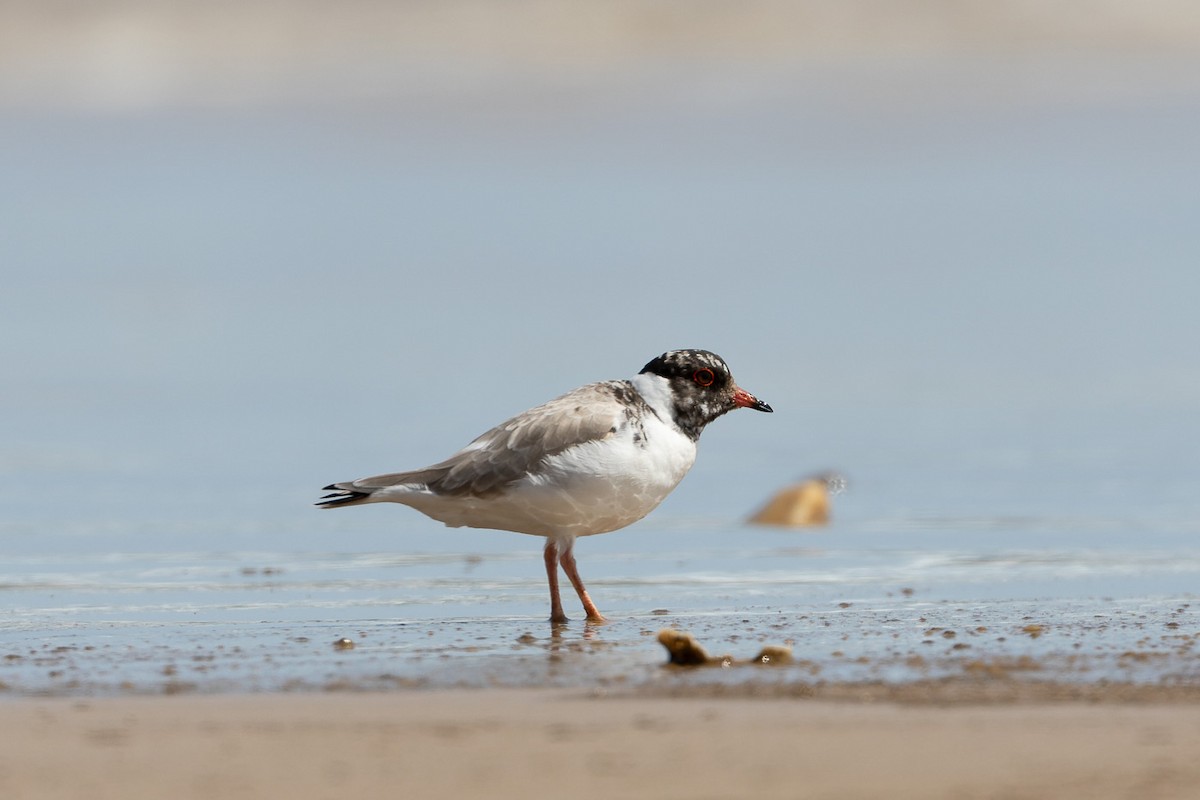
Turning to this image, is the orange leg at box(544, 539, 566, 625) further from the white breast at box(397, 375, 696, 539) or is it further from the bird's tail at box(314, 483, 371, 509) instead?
the bird's tail at box(314, 483, 371, 509)

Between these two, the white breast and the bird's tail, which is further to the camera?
the bird's tail

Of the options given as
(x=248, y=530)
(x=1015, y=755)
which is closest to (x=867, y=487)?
(x=248, y=530)

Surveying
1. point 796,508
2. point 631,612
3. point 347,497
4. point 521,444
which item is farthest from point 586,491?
point 796,508

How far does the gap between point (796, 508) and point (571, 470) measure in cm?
372

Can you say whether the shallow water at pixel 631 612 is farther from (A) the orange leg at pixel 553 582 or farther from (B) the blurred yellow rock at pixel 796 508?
(B) the blurred yellow rock at pixel 796 508

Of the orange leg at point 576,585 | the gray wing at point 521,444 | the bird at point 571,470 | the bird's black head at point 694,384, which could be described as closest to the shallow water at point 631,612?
the orange leg at point 576,585

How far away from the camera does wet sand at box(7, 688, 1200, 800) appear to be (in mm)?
4961

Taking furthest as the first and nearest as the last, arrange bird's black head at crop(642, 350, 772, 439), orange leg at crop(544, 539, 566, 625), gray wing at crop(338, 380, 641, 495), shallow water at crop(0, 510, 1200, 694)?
bird's black head at crop(642, 350, 772, 439) → gray wing at crop(338, 380, 641, 495) → orange leg at crop(544, 539, 566, 625) → shallow water at crop(0, 510, 1200, 694)

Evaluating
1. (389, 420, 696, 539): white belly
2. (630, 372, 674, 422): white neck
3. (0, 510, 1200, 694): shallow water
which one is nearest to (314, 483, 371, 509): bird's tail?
(389, 420, 696, 539): white belly

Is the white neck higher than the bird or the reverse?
higher

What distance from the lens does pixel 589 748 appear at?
17.7 feet

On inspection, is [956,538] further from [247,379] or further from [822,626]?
[247,379]

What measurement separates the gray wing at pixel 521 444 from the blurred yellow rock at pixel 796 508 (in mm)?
3138

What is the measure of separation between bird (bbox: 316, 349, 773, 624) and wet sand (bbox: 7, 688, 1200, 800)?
7.45 ft
